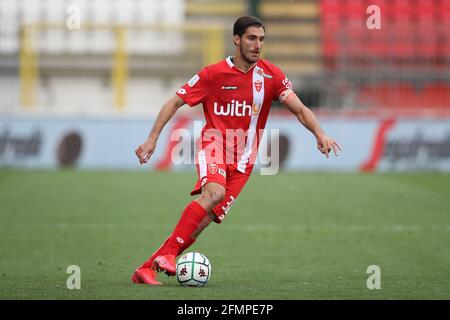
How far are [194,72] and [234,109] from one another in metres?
14.7

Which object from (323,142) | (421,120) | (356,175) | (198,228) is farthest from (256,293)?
(421,120)

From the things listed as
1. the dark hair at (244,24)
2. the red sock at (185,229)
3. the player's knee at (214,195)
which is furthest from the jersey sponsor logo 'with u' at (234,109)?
the red sock at (185,229)

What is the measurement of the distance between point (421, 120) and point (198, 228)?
13.7m

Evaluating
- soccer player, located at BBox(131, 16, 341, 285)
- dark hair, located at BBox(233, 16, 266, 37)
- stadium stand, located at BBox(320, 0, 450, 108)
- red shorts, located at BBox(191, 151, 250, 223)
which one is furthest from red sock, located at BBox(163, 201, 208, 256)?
stadium stand, located at BBox(320, 0, 450, 108)

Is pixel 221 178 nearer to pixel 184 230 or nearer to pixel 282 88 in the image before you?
pixel 184 230

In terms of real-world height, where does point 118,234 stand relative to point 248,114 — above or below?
below

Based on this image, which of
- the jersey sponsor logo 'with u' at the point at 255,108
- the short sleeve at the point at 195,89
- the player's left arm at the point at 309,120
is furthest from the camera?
the jersey sponsor logo 'with u' at the point at 255,108

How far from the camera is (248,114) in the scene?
8.24 meters

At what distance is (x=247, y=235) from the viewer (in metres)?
11.6

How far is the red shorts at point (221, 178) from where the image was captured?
7.96m

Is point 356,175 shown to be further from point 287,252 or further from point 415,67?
point 287,252

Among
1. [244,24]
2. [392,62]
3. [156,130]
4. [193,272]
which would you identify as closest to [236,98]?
[244,24]

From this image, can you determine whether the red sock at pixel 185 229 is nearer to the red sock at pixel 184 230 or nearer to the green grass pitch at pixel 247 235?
the red sock at pixel 184 230

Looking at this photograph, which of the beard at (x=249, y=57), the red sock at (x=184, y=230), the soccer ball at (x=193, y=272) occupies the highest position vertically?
the beard at (x=249, y=57)
